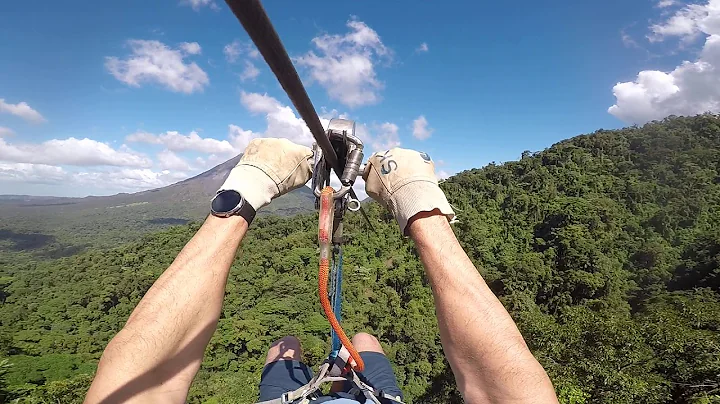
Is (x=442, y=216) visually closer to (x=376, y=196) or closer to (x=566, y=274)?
(x=376, y=196)

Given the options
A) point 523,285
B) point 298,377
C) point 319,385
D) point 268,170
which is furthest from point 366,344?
point 523,285

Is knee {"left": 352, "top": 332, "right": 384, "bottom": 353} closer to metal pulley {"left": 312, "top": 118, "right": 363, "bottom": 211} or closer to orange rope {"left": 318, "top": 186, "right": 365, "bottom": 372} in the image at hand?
orange rope {"left": 318, "top": 186, "right": 365, "bottom": 372}

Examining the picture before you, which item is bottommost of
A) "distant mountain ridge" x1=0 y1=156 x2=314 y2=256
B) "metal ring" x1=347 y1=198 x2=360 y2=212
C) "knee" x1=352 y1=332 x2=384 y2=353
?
"distant mountain ridge" x1=0 y1=156 x2=314 y2=256

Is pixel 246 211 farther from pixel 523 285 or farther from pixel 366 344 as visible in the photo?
pixel 523 285

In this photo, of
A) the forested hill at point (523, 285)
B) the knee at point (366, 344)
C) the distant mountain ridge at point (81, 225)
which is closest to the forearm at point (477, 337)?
the knee at point (366, 344)

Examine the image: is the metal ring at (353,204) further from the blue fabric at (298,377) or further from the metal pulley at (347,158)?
the blue fabric at (298,377)

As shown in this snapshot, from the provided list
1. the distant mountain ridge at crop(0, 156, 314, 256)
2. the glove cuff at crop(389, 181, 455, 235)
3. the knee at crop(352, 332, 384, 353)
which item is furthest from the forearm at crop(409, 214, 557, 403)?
the distant mountain ridge at crop(0, 156, 314, 256)

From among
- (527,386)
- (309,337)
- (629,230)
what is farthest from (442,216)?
(629,230)
